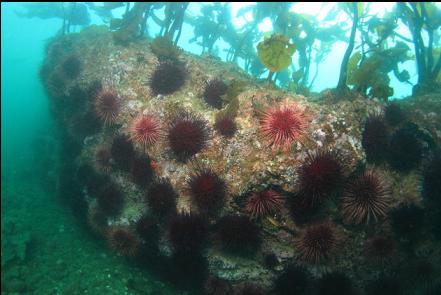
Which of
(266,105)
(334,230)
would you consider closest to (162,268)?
(334,230)

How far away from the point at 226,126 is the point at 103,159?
4.13 m

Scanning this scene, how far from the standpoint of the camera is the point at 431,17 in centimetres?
1125

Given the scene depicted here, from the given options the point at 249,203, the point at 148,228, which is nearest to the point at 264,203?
the point at 249,203

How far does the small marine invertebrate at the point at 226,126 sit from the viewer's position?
25.5ft

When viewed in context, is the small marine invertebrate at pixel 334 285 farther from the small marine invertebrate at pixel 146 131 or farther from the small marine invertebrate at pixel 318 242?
the small marine invertebrate at pixel 146 131

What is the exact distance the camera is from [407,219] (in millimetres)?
6914

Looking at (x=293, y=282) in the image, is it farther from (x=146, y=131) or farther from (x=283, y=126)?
(x=146, y=131)

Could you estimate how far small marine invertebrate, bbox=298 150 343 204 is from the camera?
6.45m

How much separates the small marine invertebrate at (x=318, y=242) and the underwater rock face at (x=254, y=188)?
22 mm

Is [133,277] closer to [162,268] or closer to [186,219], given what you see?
[162,268]

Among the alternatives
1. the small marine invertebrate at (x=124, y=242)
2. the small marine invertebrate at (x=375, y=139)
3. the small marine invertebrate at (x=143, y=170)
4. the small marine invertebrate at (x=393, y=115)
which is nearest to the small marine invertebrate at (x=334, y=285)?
the small marine invertebrate at (x=375, y=139)

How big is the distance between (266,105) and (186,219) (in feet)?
11.7

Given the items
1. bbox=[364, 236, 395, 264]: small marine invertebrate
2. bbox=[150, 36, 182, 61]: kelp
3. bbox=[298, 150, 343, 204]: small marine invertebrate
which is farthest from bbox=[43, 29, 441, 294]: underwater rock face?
bbox=[150, 36, 182, 61]: kelp

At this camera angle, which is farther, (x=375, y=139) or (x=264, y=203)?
(x=375, y=139)
